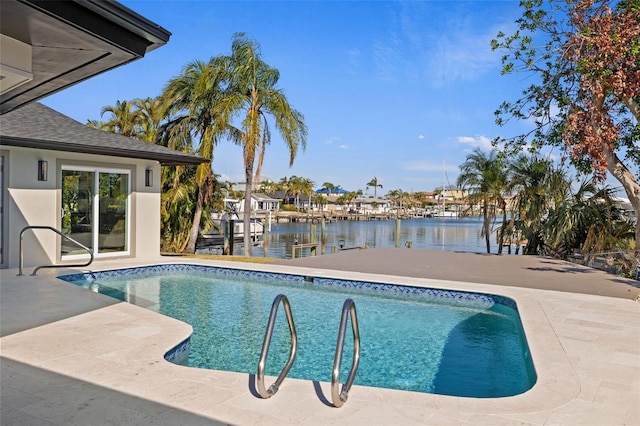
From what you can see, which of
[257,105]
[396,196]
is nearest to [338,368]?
[257,105]

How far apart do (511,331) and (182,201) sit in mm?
15206

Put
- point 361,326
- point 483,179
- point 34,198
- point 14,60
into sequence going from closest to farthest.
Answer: point 14,60 → point 361,326 → point 34,198 → point 483,179

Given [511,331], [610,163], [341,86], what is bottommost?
[511,331]

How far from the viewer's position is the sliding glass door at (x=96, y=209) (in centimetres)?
1216

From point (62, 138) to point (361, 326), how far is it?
8.61 m

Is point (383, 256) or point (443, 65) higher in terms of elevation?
point (443, 65)

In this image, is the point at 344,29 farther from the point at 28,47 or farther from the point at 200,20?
the point at 28,47

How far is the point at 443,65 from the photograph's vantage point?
716 inches

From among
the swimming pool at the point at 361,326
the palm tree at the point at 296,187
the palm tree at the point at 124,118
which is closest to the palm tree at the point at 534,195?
the swimming pool at the point at 361,326

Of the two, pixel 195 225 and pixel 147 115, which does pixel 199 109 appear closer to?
pixel 195 225

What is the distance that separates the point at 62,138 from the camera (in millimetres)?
11039

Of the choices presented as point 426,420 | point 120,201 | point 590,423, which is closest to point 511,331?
point 590,423

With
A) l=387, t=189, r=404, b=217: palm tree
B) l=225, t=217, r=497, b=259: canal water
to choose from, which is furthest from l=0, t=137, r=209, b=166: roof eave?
l=387, t=189, r=404, b=217: palm tree

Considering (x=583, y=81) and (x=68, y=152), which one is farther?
(x=68, y=152)
